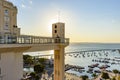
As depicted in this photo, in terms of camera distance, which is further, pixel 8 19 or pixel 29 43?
pixel 8 19

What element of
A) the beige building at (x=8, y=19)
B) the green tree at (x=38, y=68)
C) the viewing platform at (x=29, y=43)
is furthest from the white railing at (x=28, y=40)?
the green tree at (x=38, y=68)

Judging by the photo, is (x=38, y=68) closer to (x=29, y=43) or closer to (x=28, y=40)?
(x=29, y=43)

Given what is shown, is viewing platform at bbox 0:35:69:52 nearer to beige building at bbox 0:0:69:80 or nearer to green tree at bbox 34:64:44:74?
beige building at bbox 0:0:69:80

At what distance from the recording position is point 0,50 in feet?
28.1

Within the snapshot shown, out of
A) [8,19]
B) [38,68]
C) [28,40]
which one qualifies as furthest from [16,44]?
[38,68]

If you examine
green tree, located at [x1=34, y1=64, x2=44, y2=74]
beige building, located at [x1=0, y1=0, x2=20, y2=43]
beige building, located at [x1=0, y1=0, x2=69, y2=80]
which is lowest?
green tree, located at [x1=34, y1=64, x2=44, y2=74]

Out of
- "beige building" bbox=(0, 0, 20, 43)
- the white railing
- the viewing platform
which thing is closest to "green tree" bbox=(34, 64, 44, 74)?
"beige building" bbox=(0, 0, 20, 43)

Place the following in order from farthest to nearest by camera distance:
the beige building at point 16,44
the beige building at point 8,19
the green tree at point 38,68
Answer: the green tree at point 38,68 < the beige building at point 8,19 < the beige building at point 16,44

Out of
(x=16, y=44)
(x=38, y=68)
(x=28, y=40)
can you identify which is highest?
(x=28, y=40)

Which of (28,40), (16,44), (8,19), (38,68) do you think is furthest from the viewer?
(38,68)

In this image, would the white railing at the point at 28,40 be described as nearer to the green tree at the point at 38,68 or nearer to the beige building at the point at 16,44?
the beige building at the point at 16,44

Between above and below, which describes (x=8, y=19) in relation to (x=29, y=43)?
above

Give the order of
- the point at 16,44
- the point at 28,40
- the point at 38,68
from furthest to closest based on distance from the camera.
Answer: the point at 38,68, the point at 28,40, the point at 16,44

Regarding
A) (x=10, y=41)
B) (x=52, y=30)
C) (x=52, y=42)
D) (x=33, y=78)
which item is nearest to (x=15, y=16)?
(x=52, y=30)
